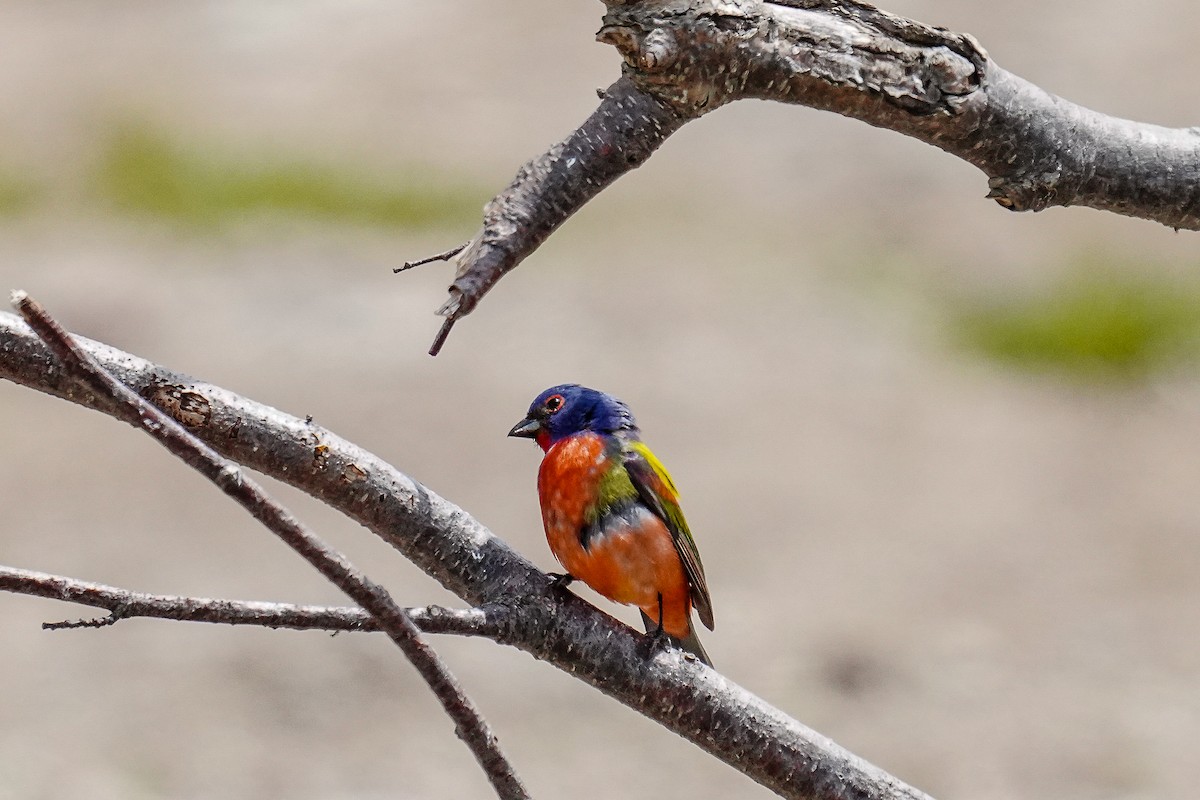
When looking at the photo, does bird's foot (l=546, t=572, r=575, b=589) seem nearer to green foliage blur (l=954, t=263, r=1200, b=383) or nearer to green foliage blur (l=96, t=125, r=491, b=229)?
green foliage blur (l=954, t=263, r=1200, b=383)

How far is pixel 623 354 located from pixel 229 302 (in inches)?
143

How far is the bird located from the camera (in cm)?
357

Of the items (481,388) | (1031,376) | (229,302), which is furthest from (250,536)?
(1031,376)

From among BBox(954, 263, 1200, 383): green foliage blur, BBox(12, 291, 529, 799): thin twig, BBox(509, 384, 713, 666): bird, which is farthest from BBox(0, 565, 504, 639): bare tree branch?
BBox(954, 263, 1200, 383): green foliage blur

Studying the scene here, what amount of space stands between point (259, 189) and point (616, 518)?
1087 centimetres

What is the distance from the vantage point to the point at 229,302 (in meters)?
12.3

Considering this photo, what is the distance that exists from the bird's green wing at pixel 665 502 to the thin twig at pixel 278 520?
162 centimetres

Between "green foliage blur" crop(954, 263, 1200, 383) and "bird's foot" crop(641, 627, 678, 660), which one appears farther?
"green foliage blur" crop(954, 263, 1200, 383)

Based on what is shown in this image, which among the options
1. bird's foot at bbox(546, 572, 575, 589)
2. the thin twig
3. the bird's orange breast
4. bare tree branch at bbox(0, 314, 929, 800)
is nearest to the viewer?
the thin twig

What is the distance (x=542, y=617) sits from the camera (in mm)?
2596

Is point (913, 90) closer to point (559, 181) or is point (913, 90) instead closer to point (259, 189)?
point (559, 181)

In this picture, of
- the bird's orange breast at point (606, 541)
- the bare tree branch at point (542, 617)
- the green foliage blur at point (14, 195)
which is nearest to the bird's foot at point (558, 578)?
the bare tree branch at point (542, 617)

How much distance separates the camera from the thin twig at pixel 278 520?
5.63ft

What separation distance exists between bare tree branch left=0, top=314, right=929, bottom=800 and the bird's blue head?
1285 mm
